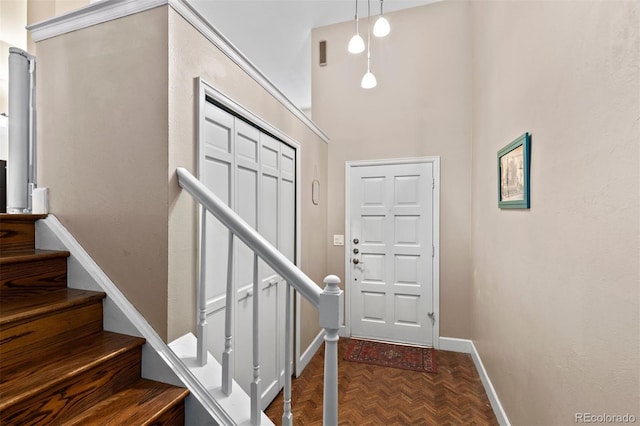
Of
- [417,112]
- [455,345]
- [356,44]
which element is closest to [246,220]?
[356,44]

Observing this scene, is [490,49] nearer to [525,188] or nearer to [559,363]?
[525,188]

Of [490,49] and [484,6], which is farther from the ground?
[484,6]

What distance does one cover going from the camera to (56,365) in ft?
3.38

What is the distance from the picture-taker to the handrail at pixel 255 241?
1086 mm

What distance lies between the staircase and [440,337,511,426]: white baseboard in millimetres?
2072

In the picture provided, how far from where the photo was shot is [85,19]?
53.3 inches

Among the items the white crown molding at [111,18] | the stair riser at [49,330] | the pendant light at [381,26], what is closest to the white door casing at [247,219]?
the white crown molding at [111,18]

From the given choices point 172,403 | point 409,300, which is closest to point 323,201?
point 409,300

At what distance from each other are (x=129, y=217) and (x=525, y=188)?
2.05 meters

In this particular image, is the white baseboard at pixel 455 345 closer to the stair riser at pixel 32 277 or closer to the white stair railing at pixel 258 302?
the white stair railing at pixel 258 302

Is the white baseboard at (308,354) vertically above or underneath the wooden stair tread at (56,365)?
underneath

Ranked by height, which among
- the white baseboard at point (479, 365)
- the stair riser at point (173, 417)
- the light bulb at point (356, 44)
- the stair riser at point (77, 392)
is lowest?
the white baseboard at point (479, 365)

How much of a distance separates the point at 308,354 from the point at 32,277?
225cm

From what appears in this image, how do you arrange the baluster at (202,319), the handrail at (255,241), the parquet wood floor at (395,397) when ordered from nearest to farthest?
1. the handrail at (255,241)
2. the baluster at (202,319)
3. the parquet wood floor at (395,397)
